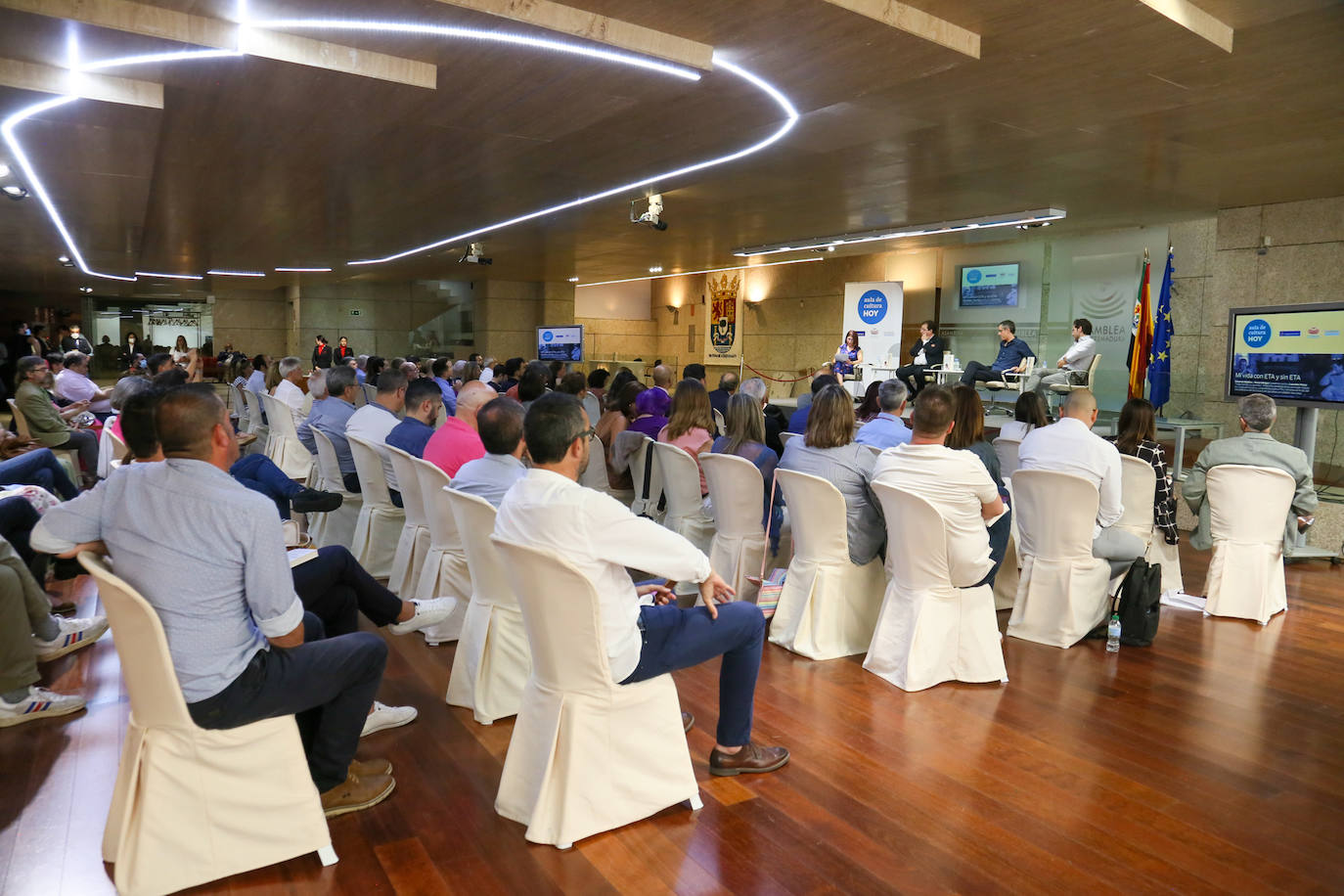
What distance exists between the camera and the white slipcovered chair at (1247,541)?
4.86 metres

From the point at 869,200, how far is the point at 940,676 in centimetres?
680

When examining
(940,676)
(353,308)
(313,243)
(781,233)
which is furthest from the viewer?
(353,308)

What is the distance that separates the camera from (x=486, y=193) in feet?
29.6

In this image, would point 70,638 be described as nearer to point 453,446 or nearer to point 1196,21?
point 453,446

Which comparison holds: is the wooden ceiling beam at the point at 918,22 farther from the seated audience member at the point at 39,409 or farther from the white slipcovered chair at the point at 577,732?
the seated audience member at the point at 39,409

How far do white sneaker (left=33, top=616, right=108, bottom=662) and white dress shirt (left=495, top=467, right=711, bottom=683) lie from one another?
2.79 metres

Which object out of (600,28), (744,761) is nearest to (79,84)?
(600,28)

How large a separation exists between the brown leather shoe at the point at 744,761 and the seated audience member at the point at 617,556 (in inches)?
15.1

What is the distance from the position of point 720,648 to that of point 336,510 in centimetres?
395

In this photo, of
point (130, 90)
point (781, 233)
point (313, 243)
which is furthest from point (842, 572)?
→ point (313, 243)

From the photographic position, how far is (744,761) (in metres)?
2.96

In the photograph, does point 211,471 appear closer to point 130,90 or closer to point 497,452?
point 497,452

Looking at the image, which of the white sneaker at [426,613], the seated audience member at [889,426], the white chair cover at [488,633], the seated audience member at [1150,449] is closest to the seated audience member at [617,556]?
the white chair cover at [488,633]

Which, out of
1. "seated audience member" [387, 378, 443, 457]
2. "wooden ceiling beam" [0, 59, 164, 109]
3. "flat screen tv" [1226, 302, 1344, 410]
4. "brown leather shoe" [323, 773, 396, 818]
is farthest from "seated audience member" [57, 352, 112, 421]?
"flat screen tv" [1226, 302, 1344, 410]
